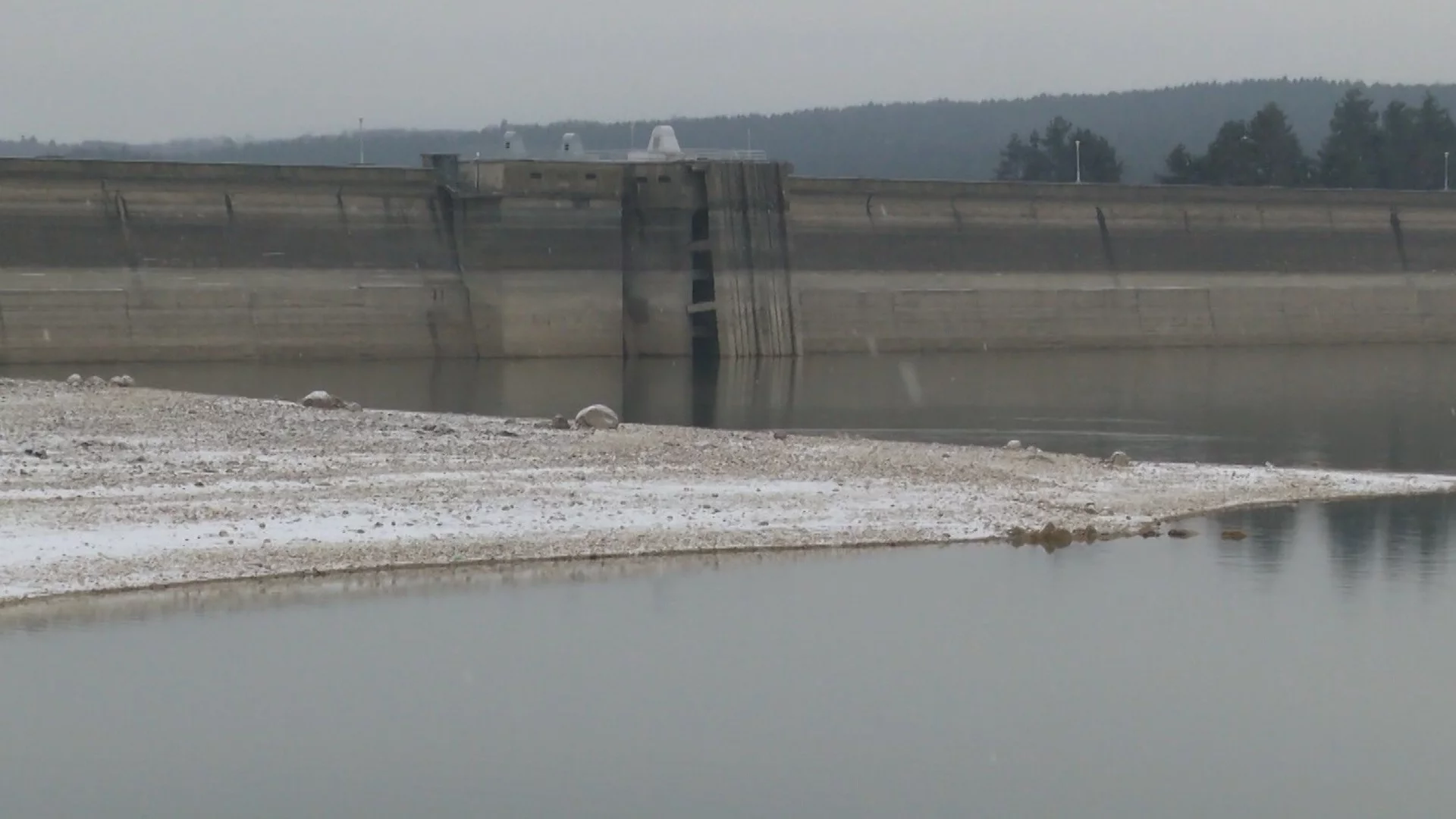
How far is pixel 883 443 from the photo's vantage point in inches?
1065

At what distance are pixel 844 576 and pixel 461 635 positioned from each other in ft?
12.7

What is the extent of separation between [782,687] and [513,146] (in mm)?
42851

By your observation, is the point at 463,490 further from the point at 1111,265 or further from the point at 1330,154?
the point at 1330,154

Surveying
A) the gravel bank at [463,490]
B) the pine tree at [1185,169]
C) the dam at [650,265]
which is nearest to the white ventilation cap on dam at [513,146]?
the dam at [650,265]

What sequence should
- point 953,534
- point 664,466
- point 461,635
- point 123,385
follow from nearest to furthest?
point 461,635 < point 953,534 < point 664,466 < point 123,385

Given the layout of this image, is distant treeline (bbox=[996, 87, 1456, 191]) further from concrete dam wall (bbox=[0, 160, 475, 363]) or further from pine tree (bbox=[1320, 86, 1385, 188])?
concrete dam wall (bbox=[0, 160, 475, 363])

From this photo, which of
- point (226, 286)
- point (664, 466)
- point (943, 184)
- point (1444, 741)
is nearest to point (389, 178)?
point (226, 286)

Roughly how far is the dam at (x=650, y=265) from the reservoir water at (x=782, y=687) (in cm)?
3226

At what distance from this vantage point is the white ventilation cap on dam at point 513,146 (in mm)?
54812

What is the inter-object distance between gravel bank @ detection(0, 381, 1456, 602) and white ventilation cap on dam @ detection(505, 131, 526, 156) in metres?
28.4

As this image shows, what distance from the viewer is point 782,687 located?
45.3 ft

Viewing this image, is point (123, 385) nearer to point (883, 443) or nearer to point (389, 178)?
point (883, 443)

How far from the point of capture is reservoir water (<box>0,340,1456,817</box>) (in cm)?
1152

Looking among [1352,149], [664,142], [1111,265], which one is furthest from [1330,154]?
[664,142]
